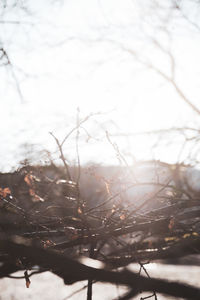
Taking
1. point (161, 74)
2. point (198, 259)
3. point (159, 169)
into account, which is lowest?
point (198, 259)

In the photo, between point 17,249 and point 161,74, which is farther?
point 161,74

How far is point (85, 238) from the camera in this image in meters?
2.43

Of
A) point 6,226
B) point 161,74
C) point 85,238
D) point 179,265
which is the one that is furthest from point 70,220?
point 161,74

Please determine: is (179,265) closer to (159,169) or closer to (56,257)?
(159,169)

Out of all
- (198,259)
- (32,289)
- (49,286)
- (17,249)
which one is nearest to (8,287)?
(32,289)

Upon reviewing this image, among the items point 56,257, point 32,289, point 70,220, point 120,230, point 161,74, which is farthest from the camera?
point 161,74

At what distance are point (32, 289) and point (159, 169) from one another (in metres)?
2.27

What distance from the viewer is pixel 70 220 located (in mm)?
Answer: 2609

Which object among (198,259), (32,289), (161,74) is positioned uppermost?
(161,74)

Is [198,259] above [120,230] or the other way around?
the other way around

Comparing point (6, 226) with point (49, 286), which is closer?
point (6, 226)

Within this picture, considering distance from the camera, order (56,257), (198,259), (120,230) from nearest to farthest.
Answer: (56,257)
(120,230)
(198,259)

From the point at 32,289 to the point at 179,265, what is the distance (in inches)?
94.6

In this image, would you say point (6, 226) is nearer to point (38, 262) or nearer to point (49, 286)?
point (49, 286)
